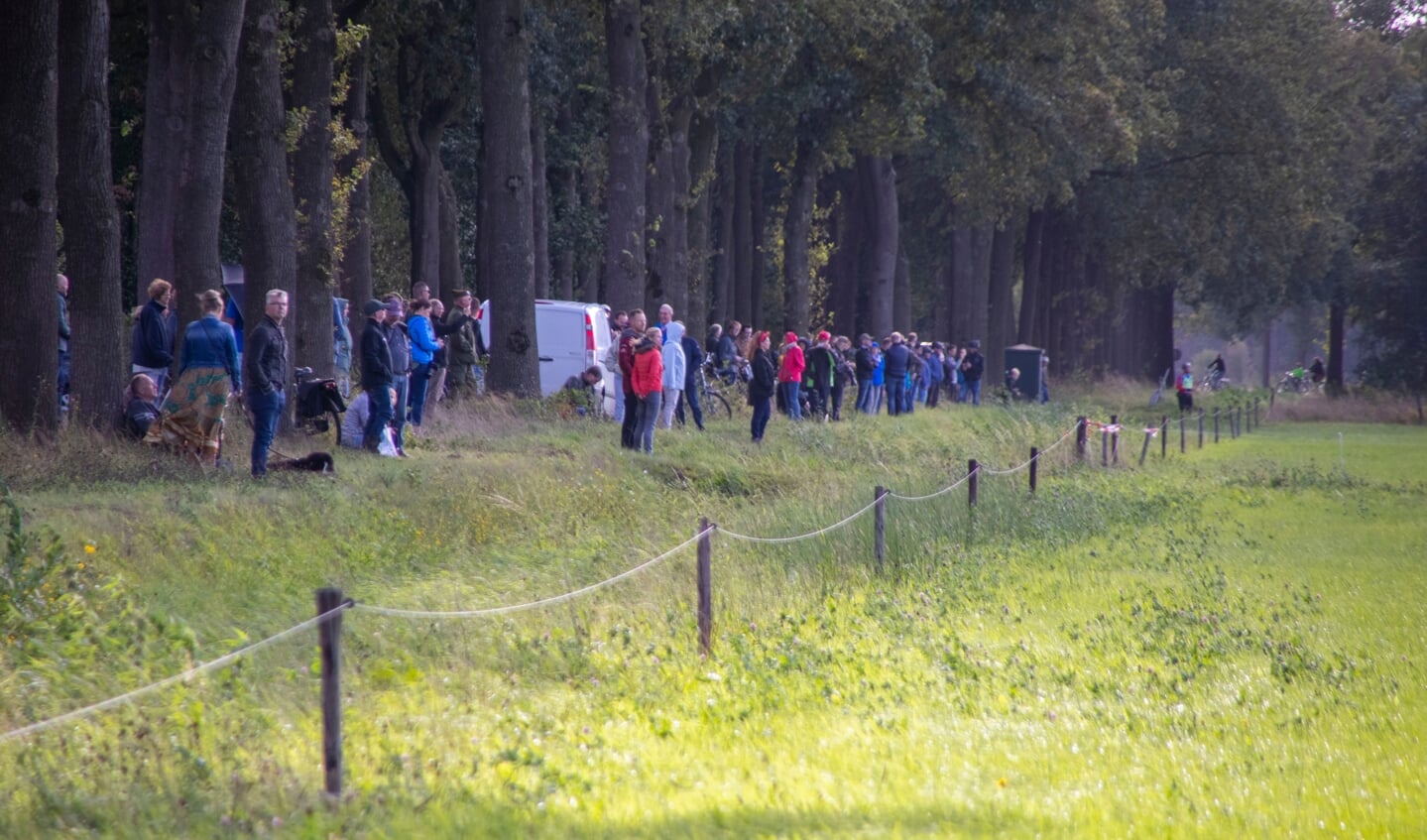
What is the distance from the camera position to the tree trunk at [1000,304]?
2101 inches

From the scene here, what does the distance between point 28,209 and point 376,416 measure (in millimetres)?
4075

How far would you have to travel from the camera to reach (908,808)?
771 centimetres

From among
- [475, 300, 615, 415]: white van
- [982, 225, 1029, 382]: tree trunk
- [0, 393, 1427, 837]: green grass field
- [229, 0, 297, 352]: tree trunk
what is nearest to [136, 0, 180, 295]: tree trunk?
[229, 0, 297, 352]: tree trunk

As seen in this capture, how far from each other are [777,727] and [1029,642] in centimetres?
344

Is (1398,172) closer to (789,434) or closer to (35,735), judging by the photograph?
(789,434)

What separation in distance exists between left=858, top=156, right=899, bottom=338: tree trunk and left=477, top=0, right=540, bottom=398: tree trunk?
60.5ft

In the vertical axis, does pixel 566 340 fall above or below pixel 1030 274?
below

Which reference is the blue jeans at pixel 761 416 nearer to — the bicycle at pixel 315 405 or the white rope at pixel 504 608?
the bicycle at pixel 315 405

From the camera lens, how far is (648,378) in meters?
20.8

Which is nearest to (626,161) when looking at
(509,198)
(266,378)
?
(509,198)

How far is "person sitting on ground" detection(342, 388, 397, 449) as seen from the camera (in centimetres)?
1894

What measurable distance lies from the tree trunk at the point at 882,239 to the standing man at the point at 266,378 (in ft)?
92.7

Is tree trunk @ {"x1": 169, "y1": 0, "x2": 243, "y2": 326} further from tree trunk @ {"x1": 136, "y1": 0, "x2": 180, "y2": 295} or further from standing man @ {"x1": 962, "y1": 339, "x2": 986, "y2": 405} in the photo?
standing man @ {"x1": 962, "y1": 339, "x2": 986, "y2": 405}

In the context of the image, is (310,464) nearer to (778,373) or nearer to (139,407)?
(139,407)
